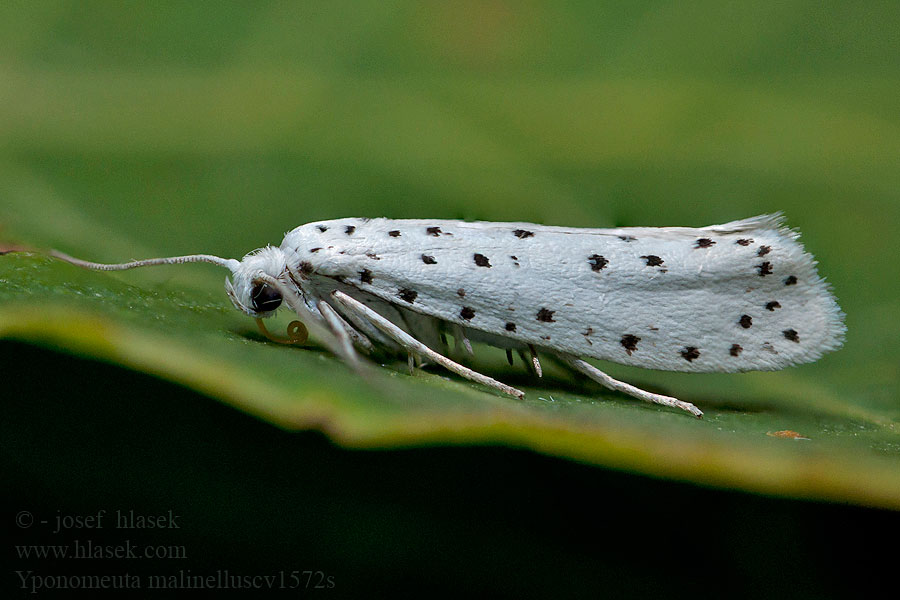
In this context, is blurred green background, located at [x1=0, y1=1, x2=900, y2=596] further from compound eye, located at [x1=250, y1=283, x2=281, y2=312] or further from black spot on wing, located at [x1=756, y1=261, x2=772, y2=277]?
black spot on wing, located at [x1=756, y1=261, x2=772, y2=277]

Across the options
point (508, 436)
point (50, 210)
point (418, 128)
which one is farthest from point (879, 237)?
point (50, 210)

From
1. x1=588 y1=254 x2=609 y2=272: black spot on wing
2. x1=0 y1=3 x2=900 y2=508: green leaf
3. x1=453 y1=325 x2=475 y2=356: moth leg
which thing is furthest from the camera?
x1=0 y1=3 x2=900 y2=508: green leaf

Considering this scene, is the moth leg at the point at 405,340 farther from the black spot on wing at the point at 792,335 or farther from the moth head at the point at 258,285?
the black spot on wing at the point at 792,335

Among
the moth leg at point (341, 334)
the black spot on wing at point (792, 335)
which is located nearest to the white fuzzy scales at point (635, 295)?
the black spot on wing at point (792, 335)

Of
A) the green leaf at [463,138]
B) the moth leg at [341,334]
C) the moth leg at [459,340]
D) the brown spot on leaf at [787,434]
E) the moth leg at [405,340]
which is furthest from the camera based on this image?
the green leaf at [463,138]

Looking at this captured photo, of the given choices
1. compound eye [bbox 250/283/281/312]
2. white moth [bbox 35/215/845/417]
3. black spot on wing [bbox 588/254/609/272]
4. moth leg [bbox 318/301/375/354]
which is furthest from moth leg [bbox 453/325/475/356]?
compound eye [bbox 250/283/281/312]

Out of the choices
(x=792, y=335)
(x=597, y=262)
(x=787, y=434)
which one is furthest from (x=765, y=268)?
(x=787, y=434)

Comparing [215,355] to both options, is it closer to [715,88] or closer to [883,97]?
[715,88]

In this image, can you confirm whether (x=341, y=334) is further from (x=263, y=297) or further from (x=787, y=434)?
(x=787, y=434)
